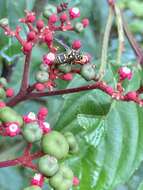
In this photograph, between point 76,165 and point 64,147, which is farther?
point 76,165

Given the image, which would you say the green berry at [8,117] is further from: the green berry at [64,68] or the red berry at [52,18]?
the red berry at [52,18]

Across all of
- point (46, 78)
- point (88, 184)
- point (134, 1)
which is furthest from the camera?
point (134, 1)

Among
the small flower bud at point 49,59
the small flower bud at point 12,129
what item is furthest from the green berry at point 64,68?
the small flower bud at point 12,129

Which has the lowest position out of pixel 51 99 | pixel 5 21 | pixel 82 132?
pixel 51 99

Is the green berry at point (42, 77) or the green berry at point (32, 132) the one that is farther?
the green berry at point (42, 77)

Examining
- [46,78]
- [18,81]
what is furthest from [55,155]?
[18,81]

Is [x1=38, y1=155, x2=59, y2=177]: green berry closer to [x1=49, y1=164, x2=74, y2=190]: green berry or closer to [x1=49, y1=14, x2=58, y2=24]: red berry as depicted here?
[x1=49, y1=164, x2=74, y2=190]: green berry

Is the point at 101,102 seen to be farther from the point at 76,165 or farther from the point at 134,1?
the point at 134,1

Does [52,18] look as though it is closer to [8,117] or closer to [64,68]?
[64,68]
